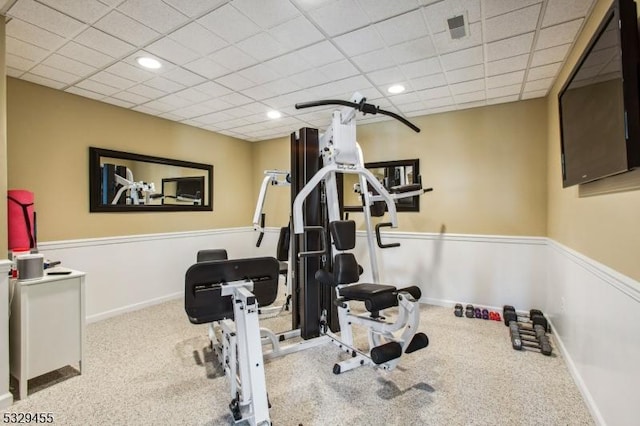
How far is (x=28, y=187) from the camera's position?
3131mm

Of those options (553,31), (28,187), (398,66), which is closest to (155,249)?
(28,187)

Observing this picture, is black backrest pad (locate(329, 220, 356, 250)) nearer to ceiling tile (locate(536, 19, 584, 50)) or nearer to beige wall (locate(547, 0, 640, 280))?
beige wall (locate(547, 0, 640, 280))

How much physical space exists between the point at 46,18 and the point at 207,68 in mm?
1104

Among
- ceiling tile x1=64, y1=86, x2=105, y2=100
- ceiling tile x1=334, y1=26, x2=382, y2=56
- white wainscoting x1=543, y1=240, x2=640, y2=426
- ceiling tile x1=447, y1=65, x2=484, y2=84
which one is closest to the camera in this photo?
white wainscoting x1=543, y1=240, x2=640, y2=426

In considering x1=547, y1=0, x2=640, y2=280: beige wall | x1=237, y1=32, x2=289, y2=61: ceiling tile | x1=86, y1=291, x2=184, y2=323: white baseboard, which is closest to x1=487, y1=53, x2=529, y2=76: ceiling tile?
x1=547, y1=0, x2=640, y2=280: beige wall

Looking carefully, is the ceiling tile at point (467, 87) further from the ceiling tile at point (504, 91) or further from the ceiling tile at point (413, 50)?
the ceiling tile at point (413, 50)

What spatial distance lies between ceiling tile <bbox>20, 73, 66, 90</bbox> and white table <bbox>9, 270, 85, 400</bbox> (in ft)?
6.65

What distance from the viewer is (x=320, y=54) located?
2.59 m

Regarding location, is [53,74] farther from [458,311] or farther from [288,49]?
[458,311]

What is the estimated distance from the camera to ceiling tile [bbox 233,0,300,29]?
6.40 ft

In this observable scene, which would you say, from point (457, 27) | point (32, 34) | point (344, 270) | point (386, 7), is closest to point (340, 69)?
point (386, 7)

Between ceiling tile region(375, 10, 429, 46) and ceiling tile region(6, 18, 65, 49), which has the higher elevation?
ceiling tile region(6, 18, 65, 49)

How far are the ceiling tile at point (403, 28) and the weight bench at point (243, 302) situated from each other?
1806 mm

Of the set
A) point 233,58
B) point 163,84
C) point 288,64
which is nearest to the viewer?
point 233,58
